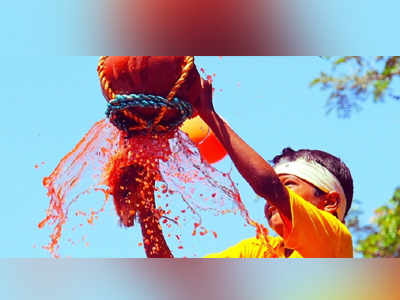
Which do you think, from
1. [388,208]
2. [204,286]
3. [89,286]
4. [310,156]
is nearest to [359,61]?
[310,156]

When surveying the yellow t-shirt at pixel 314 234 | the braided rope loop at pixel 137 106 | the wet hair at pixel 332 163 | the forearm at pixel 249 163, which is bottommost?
the yellow t-shirt at pixel 314 234

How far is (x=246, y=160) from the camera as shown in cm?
129

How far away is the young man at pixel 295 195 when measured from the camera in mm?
1295

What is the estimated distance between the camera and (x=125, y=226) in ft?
4.28

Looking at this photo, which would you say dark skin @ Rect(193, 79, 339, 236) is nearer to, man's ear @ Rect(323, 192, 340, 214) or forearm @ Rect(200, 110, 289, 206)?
forearm @ Rect(200, 110, 289, 206)

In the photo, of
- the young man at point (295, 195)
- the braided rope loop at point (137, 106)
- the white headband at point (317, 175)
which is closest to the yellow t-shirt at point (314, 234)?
the young man at point (295, 195)

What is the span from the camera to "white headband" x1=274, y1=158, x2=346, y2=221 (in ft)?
4.92

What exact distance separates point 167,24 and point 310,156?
0.48 m

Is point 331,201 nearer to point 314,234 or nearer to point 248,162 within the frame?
point 314,234

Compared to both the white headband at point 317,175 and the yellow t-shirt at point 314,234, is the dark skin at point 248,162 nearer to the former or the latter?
the yellow t-shirt at point 314,234

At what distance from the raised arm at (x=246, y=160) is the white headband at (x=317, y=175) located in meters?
0.20

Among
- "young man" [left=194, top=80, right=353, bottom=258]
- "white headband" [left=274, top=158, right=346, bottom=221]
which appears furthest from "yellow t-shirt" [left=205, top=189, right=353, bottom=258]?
"white headband" [left=274, top=158, right=346, bottom=221]

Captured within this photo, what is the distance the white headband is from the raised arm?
0.67ft

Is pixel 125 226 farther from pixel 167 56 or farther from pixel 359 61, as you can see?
pixel 359 61
